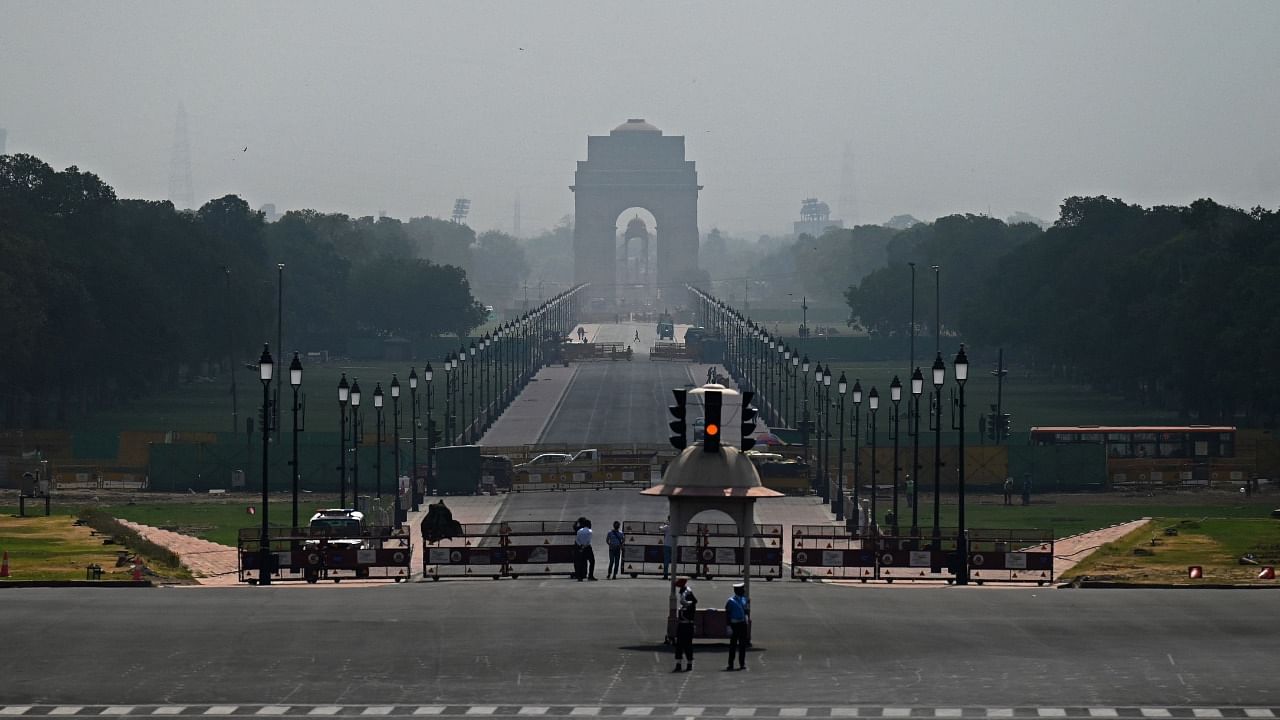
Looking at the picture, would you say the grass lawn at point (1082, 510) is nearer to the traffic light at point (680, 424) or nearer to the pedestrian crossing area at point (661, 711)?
the traffic light at point (680, 424)

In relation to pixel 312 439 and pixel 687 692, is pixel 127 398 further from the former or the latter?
pixel 687 692

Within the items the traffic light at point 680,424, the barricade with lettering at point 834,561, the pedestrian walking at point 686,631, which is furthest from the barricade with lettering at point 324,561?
the pedestrian walking at point 686,631

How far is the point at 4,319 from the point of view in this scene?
87750 millimetres

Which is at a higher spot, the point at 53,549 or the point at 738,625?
the point at 738,625

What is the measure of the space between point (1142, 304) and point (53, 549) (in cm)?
7298

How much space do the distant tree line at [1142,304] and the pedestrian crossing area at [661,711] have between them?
62852mm

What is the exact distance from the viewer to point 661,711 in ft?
86.1

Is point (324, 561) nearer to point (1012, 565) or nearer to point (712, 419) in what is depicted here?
point (1012, 565)

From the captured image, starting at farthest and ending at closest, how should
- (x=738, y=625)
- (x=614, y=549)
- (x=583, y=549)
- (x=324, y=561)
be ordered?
(x=614, y=549), (x=324, y=561), (x=583, y=549), (x=738, y=625)

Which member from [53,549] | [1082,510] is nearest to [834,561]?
[53,549]

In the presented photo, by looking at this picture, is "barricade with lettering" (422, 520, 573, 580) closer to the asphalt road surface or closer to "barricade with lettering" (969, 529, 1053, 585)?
the asphalt road surface

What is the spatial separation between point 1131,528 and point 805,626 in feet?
81.8

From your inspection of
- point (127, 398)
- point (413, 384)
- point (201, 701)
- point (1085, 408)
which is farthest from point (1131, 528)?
point (127, 398)

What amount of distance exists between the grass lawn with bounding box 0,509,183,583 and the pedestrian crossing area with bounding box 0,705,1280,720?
13529 mm
